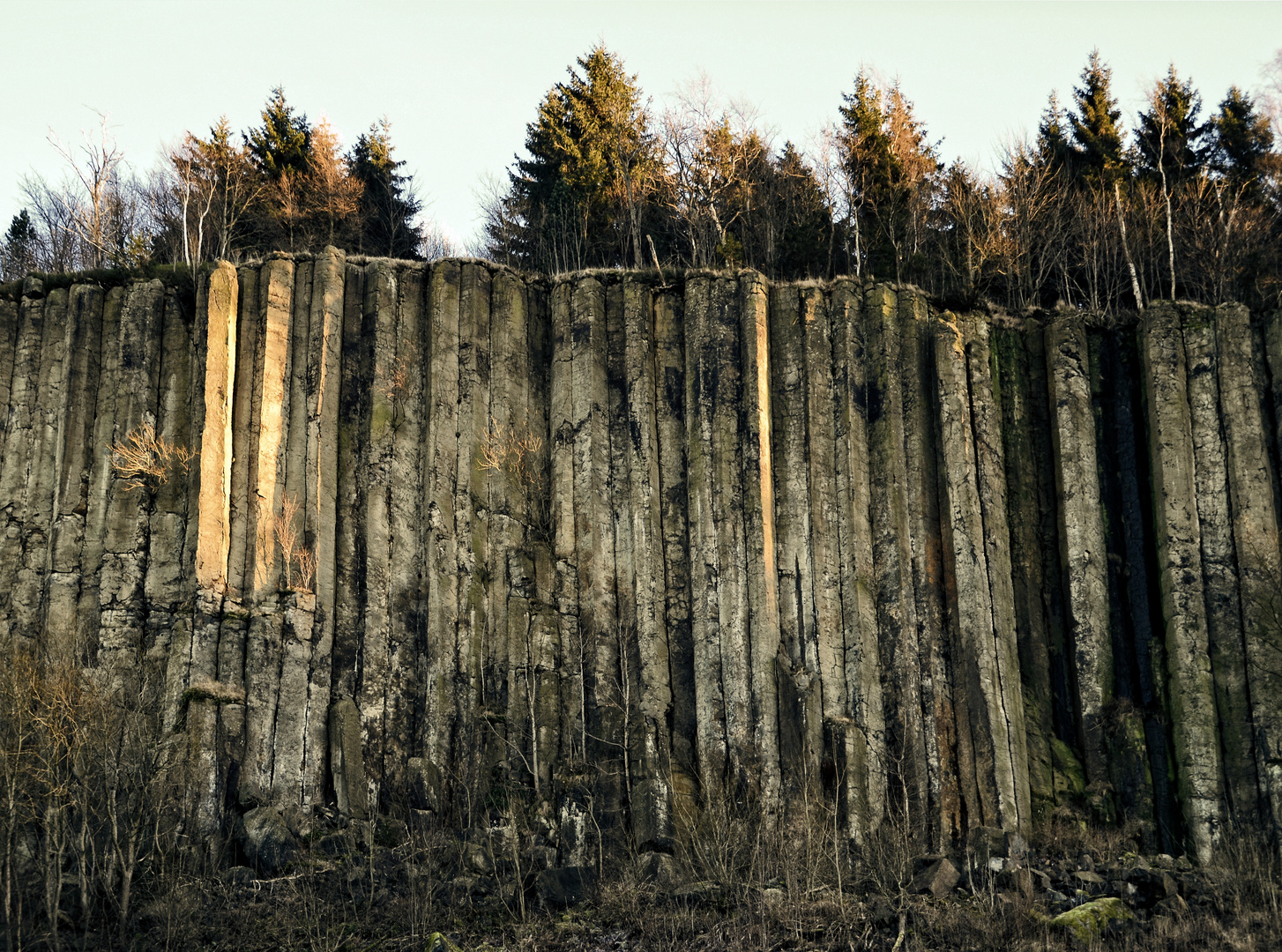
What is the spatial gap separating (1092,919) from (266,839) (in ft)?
37.3

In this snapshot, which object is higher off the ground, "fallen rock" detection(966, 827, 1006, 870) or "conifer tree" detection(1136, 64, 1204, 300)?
"conifer tree" detection(1136, 64, 1204, 300)

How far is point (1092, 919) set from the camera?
17531 mm

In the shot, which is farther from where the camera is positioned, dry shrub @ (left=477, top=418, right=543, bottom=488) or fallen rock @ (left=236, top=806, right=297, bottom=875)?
dry shrub @ (left=477, top=418, right=543, bottom=488)

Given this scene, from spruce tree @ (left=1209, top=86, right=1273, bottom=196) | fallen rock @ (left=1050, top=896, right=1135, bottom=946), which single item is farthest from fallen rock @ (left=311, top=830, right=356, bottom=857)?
spruce tree @ (left=1209, top=86, right=1273, bottom=196)

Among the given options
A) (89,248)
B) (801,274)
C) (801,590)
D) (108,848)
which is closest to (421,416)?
(801,590)

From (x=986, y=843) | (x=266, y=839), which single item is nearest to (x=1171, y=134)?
(x=986, y=843)

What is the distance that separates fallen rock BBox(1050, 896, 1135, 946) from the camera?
56.7 ft

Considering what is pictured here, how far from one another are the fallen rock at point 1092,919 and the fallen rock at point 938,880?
5.27 feet

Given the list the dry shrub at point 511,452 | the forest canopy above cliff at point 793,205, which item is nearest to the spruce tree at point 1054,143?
the forest canopy above cliff at point 793,205

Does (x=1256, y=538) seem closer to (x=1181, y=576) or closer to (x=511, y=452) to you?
(x=1181, y=576)

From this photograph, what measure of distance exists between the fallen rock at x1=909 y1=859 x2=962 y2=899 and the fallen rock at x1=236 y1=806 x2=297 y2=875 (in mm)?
8833

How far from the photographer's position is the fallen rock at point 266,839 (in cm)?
1961

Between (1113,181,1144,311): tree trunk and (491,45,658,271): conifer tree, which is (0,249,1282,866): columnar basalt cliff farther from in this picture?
(491,45,658,271): conifer tree

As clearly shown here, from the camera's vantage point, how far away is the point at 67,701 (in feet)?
64.0
